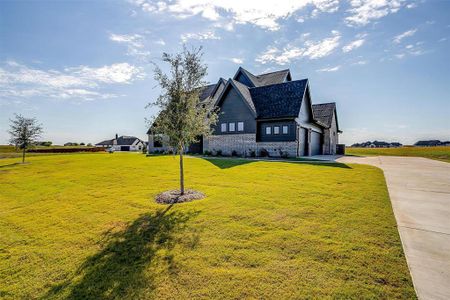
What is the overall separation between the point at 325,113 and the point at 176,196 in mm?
35089

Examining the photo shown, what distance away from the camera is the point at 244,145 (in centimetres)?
2862

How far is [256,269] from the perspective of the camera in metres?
3.90

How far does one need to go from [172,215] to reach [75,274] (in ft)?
10.1

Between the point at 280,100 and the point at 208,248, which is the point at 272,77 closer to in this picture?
the point at 280,100

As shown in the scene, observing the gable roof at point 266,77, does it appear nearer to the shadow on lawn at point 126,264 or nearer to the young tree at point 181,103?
the young tree at point 181,103

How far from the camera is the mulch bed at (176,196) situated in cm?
835

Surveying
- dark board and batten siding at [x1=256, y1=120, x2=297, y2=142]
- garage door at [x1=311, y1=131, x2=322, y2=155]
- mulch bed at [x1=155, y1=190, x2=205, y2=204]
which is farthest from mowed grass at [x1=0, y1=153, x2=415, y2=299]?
garage door at [x1=311, y1=131, x2=322, y2=155]

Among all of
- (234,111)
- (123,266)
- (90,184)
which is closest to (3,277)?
(123,266)

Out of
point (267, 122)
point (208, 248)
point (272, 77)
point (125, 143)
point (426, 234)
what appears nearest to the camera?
point (208, 248)

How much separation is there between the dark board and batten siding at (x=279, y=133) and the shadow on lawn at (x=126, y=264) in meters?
21.9

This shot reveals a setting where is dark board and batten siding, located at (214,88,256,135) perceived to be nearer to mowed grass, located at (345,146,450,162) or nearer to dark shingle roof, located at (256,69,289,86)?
dark shingle roof, located at (256,69,289,86)

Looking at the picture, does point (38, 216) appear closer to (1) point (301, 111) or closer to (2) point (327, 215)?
(2) point (327, 215)

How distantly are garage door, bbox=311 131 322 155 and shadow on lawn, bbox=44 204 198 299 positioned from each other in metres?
29.3

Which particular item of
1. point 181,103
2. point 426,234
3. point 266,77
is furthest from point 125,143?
point 426,234
